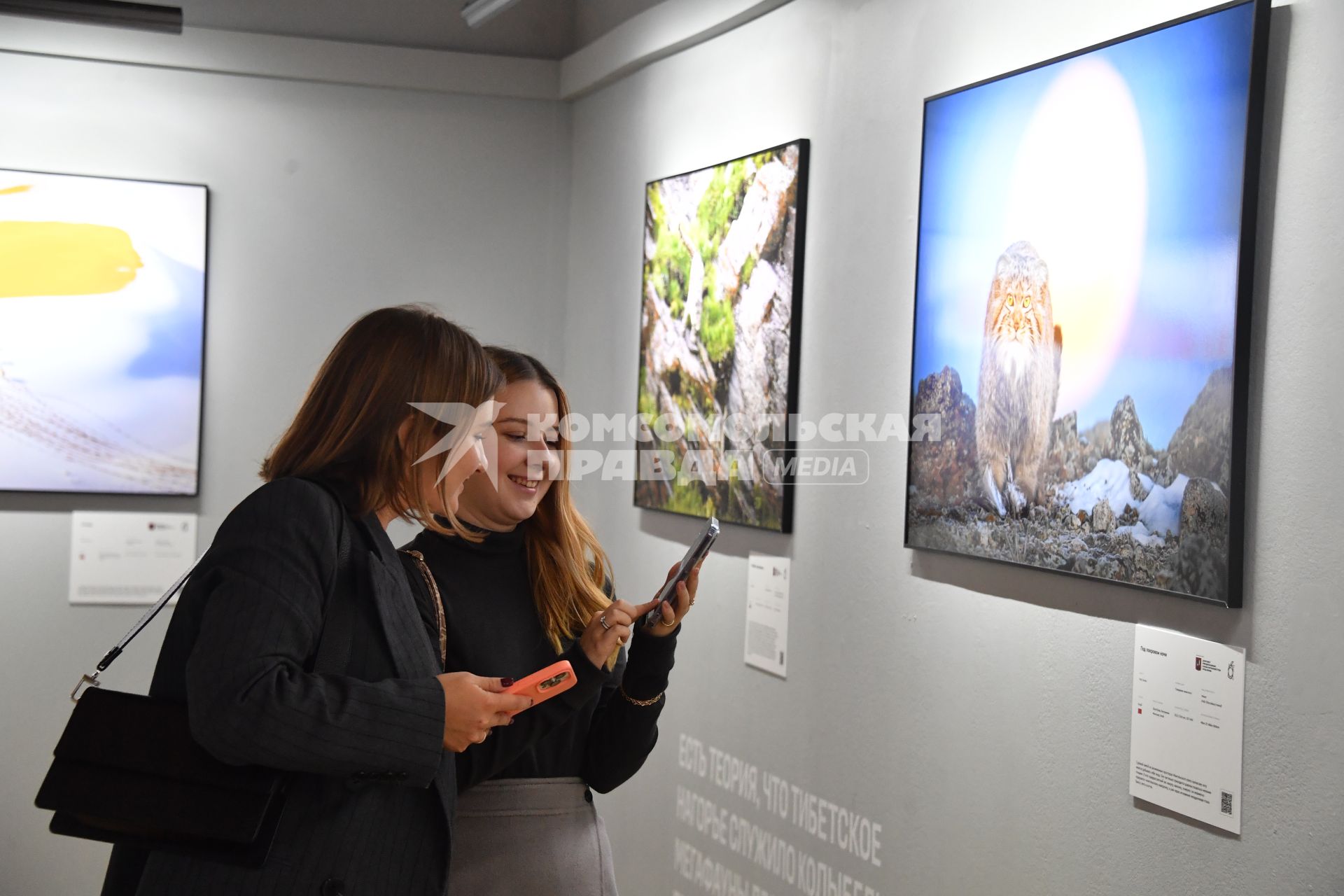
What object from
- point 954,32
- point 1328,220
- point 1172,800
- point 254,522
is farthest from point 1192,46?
point 254,522

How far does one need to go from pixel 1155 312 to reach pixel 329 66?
3.52m

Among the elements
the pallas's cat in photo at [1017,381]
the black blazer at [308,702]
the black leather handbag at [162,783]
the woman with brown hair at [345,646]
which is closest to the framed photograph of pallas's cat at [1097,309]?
the pallas's cat in photo at [1017,381]

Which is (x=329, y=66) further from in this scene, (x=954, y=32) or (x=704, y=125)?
(x=954, y=32)

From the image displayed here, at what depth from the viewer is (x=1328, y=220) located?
71.9 inches

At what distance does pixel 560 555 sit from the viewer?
7.52 feet

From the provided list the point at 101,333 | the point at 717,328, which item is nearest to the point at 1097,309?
the point at 717,328

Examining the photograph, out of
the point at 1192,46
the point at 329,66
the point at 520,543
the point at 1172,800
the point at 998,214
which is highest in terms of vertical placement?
the point at 329,66

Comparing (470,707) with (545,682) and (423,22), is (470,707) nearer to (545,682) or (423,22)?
(545,682)

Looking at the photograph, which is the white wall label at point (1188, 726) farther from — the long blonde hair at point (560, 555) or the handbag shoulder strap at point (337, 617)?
the handbag shoulder strap at point (337, 617)

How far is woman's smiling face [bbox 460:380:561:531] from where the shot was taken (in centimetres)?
224

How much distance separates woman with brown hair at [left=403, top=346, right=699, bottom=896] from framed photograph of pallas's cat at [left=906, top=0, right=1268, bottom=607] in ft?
2.37

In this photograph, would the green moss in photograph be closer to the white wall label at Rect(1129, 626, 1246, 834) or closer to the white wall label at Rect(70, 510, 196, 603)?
the white wall label at Rect(1129, 626, 1246, 834)

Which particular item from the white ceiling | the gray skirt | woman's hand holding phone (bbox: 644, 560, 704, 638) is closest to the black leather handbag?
the gray skirt

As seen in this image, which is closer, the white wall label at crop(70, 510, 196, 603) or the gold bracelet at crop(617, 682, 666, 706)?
the gold bracelet at crop(617, 682, 666, 706)
